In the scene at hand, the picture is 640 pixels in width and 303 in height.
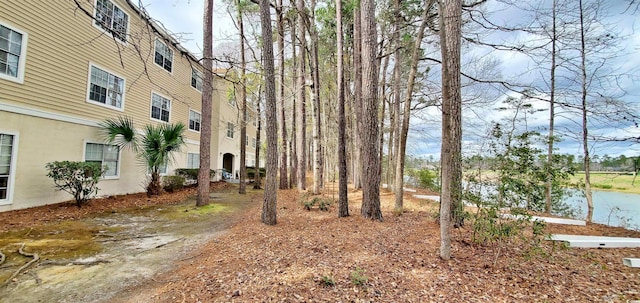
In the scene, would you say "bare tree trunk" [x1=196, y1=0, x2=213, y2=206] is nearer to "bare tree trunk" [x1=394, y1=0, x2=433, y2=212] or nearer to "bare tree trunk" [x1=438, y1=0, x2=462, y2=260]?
"bare tree trunk" [x1=394, y1=0, x2=433, y2=212]

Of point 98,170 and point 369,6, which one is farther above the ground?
point 369,6

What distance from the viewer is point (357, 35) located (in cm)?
674

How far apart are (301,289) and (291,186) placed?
10810 millimetres

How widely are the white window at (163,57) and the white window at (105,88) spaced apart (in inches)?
96.3

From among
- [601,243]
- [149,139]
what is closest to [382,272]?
[601,243]

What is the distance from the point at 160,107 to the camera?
450 inches

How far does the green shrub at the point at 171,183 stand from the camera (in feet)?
34.6

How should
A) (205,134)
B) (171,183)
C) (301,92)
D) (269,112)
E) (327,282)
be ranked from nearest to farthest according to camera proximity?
(327,282) < (269,112) < (205,134) < (171,183) < (301,92)

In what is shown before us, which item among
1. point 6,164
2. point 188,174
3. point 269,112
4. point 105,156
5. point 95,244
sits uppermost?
point 269,112

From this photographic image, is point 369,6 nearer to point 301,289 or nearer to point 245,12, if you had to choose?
point 301,289

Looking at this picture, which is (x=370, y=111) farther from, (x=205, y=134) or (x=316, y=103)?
(x=205, y=134)

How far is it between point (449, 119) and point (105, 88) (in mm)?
10550

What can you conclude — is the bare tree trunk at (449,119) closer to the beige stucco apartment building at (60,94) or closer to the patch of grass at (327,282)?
the patch of grass at (327,282)

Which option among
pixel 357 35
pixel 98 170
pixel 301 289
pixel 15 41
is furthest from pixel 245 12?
pixel 301 289
